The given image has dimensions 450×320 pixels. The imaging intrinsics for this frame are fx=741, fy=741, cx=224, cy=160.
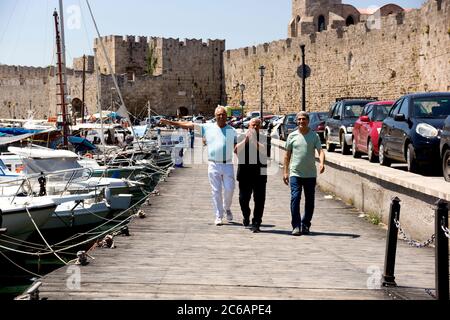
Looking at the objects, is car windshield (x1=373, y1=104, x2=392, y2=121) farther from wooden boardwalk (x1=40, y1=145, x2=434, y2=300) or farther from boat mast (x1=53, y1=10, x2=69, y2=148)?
boat mast (x1=53, y1=10, x2=69, y2=148)

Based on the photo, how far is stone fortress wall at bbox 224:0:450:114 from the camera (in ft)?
96.3

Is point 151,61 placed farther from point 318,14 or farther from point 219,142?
point 219,142

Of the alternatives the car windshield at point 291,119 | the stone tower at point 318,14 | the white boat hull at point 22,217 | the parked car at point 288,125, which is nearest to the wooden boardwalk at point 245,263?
the white boat hull at point 22,217

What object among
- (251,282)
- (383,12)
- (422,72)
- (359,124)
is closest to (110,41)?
(383,12)

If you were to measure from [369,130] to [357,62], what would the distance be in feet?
83.3

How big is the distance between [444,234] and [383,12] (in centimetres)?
6151

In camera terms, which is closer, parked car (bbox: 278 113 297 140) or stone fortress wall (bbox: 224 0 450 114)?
parked car (bbox: 278 113 297 140)

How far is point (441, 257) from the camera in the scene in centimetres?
548

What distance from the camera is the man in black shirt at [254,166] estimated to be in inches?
383

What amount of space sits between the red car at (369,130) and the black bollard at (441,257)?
8916 mm

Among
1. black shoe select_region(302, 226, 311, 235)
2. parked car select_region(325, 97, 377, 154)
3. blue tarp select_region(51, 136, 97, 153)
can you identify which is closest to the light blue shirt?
black shoe select_region(302, 226, 311, 235)

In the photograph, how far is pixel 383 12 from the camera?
64250 mm

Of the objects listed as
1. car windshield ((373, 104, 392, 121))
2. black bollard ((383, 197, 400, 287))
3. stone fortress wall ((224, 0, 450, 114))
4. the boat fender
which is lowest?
the boat fender
